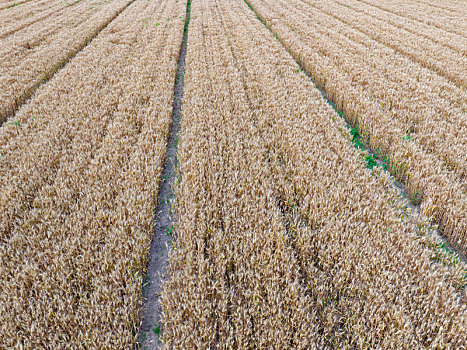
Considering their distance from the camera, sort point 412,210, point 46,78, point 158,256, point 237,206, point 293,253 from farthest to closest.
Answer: point 46,78 → point 412,210 → point 237,206 → point 158,256 → point 293,253

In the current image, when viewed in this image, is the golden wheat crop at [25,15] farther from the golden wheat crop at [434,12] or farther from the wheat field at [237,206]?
the golden wheat crop at [434,12]

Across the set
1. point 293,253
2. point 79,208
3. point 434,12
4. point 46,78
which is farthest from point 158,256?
point 434,12

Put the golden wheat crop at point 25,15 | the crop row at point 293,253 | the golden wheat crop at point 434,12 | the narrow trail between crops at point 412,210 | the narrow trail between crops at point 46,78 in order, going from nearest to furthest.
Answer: the crop row at point 293,253 → the narrow trail between crops at point 412,210 → the narrow trail between crops at point 46,78 → the golden wheat crop at point 434,12 → the golden wheat crop at point 25,15

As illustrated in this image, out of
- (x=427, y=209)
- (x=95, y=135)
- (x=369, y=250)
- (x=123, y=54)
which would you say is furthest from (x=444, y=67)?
(x=123, y=54)

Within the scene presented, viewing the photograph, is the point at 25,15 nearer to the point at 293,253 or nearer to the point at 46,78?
the point at 46,78

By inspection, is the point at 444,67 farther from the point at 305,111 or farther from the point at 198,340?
the point at 198,340

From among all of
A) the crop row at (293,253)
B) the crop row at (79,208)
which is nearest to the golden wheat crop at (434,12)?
the crop row at (293,253)
